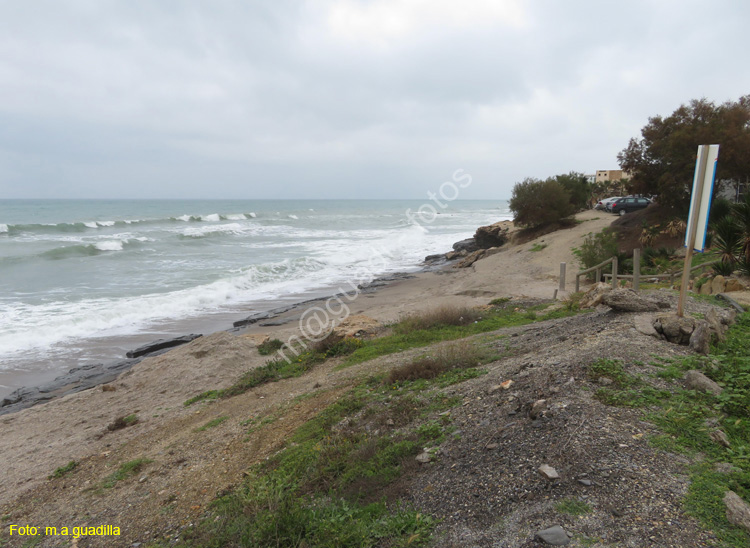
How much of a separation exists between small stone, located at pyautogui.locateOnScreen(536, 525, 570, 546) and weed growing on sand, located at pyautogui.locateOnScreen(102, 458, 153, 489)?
5.25 metres

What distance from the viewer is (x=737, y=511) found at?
111 inches

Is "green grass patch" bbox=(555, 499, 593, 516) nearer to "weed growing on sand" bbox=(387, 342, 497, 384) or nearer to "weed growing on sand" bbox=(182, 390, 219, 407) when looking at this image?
"weed growing on sand" bbox=(387, 342, 497, 384)

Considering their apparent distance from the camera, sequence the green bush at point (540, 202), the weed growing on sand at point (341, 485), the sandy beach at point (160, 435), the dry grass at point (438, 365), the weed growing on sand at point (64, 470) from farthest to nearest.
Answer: the green bush at point (540, 202) → the dry grass at point (438, 365) → the weed growing on sand at point (64, 470) → the sandy beach at point (160, 435) → the weed growing on sand at point (341, 485)

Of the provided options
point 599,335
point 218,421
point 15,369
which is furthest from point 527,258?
point 15,369

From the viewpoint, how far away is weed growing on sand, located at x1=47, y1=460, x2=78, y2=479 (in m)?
6.37

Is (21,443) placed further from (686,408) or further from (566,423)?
(686,408)

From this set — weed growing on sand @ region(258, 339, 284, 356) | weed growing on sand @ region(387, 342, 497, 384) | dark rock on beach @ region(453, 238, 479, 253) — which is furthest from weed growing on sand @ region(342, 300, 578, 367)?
dark rock on beach @ region(453, 238, 479, 253)

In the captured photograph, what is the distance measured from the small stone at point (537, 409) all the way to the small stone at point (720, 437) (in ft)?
4.29

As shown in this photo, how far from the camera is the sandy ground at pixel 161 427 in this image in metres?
5.59

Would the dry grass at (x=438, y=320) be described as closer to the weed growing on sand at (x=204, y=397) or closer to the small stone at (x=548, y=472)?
the weed growing on sand at (x=204, y=397)

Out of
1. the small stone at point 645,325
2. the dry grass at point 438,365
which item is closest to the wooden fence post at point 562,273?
the small stone at point 645,325

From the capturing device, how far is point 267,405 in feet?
24.5

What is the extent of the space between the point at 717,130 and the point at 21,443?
25.6m

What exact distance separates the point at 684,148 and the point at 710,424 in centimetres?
2088
